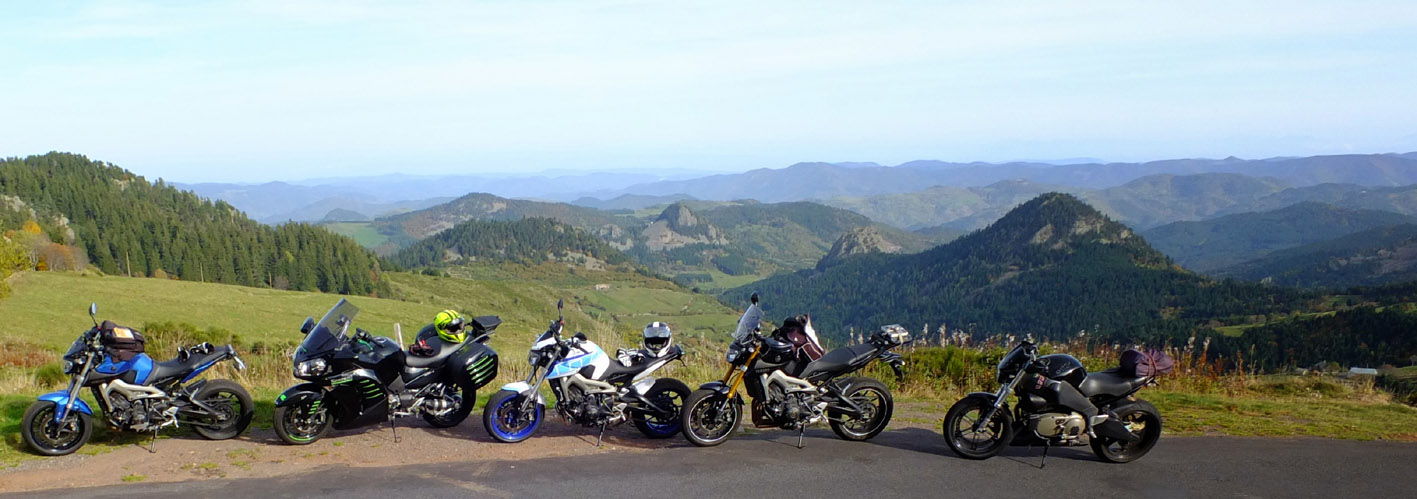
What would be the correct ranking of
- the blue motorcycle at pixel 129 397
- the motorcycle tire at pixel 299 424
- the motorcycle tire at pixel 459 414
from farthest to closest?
the motorcycle tire at pixel 459 414 < the motorcycle tire at pixel 299 424 < the blue motorcycle at pixel 129 397

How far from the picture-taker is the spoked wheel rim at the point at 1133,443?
8062 millimetres

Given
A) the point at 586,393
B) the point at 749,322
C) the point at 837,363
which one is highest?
the point at 749,322

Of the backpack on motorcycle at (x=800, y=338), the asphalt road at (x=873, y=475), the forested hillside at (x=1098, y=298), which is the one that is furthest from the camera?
the forested hillside at (x=1098, y=298)

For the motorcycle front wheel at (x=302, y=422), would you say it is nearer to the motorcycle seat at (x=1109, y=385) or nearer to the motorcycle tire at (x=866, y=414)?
the motorcycle tire at (x=866, y=414)

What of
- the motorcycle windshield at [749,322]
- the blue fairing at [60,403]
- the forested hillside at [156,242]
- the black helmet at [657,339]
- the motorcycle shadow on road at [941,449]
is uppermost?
the motorcycle windshield at [749,322]

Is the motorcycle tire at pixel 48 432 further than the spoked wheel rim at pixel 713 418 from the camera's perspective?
No

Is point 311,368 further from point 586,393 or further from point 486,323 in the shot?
point 586,393

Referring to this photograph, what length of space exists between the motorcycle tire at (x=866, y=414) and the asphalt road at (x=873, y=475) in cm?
25

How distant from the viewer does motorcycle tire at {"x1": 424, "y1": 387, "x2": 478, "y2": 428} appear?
9230 millimetres

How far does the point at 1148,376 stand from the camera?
27.2ft

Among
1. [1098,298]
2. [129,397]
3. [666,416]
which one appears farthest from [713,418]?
[1098,298]

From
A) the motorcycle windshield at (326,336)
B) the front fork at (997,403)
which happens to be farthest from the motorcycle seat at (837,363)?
the motorcycle windshield at (326,336)

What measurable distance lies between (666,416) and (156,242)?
120657 millimetres

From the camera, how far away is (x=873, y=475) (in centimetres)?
761
